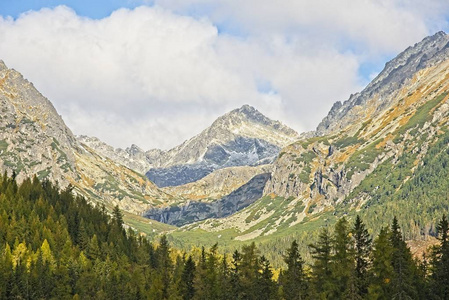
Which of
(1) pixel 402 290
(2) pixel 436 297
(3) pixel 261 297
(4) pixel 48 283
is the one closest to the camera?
(1) pixel 402 290

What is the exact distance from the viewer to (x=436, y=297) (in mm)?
98625

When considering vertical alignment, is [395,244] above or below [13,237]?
below

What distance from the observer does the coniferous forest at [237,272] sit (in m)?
97.1

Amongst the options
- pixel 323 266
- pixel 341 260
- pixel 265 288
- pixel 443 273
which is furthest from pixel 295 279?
pixel 443 273

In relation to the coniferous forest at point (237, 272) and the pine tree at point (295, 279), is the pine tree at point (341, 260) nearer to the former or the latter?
the coniferous forest at point (237, 272)

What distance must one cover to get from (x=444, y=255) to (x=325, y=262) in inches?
922

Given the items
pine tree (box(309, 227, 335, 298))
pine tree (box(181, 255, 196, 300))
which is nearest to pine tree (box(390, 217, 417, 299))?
pine tree (box(309, 227, 335, 298))

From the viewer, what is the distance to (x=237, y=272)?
134 m

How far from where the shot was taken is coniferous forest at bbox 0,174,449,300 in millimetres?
97125

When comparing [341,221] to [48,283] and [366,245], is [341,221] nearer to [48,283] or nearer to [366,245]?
[366,245]

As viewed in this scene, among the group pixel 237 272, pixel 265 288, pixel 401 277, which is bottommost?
pixel 265 288

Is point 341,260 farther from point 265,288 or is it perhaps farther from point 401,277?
point 265,288

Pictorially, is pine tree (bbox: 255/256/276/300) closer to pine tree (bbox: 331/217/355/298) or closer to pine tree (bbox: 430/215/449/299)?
pine tree (bbox: 331/217/355/298)

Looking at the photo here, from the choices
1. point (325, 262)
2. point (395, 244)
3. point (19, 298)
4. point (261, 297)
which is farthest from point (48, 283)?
point (395, 244)
